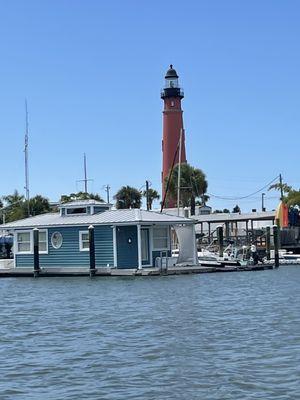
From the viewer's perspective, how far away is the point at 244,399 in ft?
45.9

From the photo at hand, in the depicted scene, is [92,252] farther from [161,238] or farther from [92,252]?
[161,238]

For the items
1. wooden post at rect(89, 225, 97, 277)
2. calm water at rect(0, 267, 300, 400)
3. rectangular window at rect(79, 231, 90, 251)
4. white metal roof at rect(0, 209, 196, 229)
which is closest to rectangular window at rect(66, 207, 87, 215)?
white metal roof at rect(0, 209, 196, 229)

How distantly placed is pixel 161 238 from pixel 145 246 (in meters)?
1.44

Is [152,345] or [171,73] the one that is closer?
[152,345]

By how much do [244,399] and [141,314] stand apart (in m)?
12.1

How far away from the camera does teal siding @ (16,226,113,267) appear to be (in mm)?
45344

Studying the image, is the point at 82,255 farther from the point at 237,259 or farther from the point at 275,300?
the point at 275,300

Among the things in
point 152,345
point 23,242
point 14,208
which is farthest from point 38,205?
point 152,345

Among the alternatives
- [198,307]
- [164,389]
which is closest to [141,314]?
[198,307]

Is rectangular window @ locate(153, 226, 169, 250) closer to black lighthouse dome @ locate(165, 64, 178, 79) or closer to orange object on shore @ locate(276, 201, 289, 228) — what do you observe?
orange object on shore @ locate(276, 201, 289, 228)

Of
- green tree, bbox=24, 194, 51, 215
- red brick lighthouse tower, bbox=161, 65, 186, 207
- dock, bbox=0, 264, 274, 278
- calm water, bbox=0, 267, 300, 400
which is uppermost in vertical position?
red brick lighthouse tower, bbox=161, 65, 186, 207

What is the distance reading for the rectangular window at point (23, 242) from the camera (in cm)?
4858

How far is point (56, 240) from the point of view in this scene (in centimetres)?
4719

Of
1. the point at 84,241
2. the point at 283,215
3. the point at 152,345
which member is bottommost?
the point at 152,345
